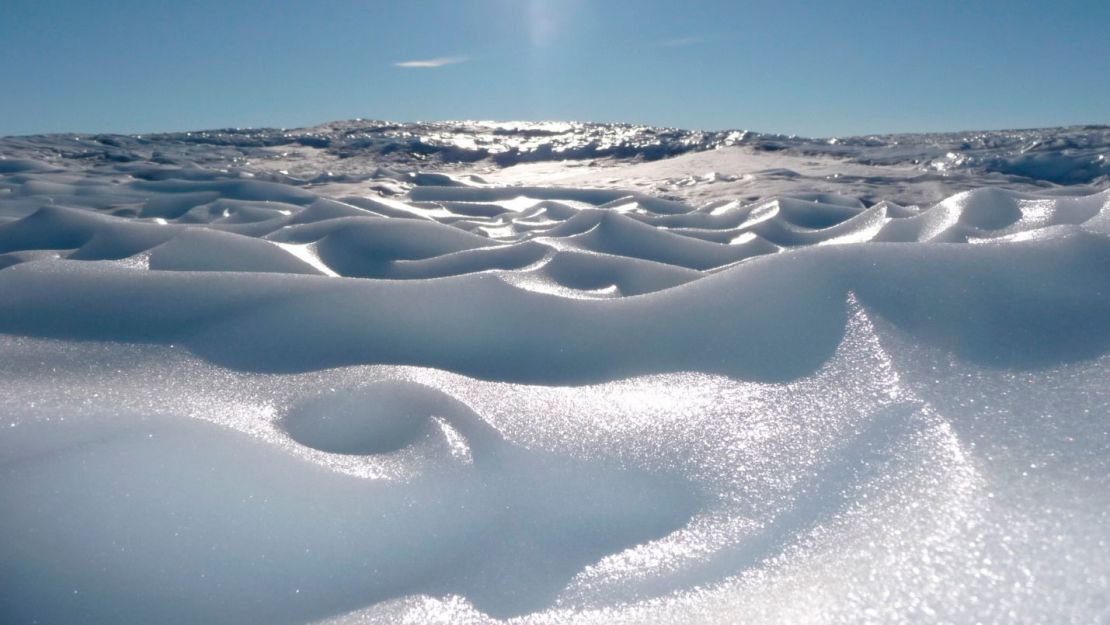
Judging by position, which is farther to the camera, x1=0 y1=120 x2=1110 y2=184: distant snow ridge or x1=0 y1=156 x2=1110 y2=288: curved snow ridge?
x1=0 y1=120 x2=1110 y2=184: distant snow ridge

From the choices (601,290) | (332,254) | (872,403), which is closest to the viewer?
(872,403)

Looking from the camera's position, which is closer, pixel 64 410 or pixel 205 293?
pixel 64 410

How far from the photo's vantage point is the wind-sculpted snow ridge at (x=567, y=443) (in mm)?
731

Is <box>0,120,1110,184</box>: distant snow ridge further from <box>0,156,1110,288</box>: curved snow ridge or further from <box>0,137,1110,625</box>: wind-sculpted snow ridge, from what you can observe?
<box>0,137,1110,625</box>: wind-sculpted snow ridge

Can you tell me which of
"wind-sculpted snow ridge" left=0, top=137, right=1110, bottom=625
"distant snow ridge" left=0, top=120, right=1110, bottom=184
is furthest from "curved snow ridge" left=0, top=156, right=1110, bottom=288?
"distant snow ridge" left=0, top=120, right=1110, bottom=184

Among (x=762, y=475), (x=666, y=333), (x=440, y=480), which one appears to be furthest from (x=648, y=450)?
(x=666, y=333)

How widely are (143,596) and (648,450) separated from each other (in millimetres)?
580

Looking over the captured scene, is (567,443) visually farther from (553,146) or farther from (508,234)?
(553,146)

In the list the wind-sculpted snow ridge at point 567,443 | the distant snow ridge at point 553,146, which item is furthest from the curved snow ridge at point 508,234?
the distant snow ridge at point 553,146

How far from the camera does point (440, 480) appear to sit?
901mm

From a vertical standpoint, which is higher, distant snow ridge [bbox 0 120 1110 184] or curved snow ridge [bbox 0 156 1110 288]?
distant snow ridge [bbox 0 120 1110 184]

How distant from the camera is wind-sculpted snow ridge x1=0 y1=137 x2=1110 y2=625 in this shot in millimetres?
731

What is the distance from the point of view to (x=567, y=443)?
0.98 meters

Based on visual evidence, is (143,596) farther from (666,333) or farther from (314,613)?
(666,333)
